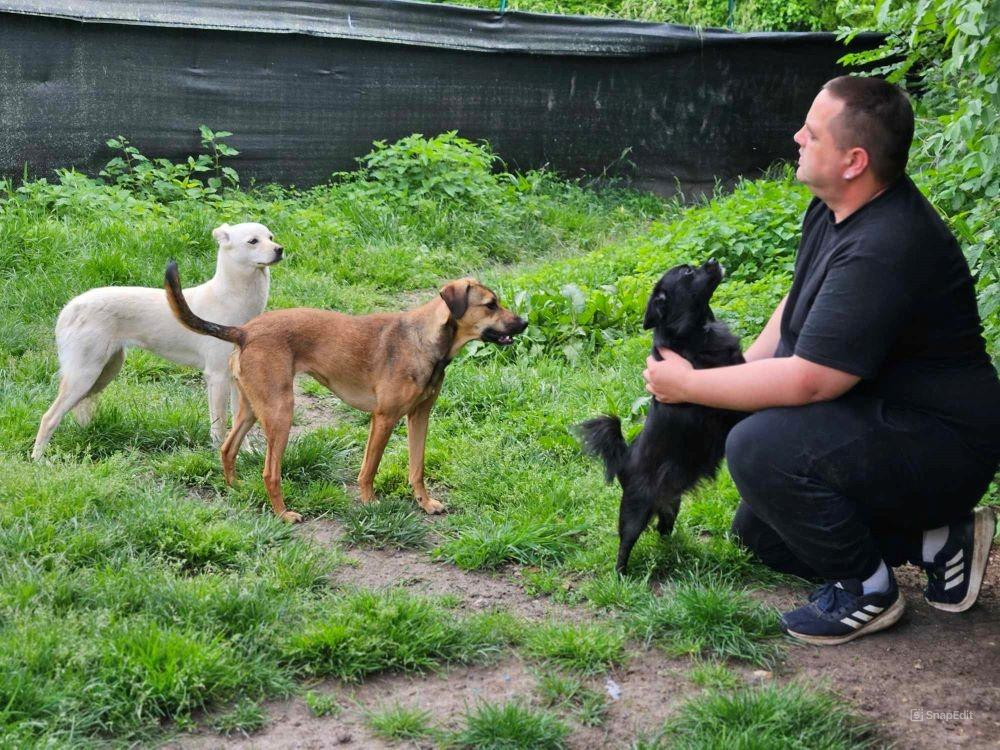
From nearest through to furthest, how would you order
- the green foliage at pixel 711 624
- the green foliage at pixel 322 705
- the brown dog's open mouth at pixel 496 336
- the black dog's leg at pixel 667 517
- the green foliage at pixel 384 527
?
the green foliage at pixel 322 705, the green foliage at pixel 711 624, the black dog's leg at pixel 667 517, the green foliage at pixel 384 527, the brown dog's open mouth at pixel 496 336

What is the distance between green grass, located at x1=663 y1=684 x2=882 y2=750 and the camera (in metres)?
2.98

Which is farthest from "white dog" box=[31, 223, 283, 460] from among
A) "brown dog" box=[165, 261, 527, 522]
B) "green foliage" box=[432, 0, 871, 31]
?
"green foliage" box=[432, 0, 871, 31]

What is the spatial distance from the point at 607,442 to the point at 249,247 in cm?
252

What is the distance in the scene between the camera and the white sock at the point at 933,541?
3609 mm

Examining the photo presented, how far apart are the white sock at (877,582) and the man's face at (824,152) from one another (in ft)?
4.22

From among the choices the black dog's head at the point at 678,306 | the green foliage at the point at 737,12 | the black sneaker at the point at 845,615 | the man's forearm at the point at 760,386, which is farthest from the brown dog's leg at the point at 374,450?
the green foliage at the point at 737,12

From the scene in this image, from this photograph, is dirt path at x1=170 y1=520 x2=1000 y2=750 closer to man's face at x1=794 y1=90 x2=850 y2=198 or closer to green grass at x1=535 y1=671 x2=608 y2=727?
green grass at x1=535 y1=671 x2=608 y2=727

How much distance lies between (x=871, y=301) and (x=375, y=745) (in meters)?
1.96

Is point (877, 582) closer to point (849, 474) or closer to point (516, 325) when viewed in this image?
point (849, 474)

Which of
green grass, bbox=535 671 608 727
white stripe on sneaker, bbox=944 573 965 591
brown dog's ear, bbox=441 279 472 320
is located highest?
brown dog's ear, bbox=441 279 472 320

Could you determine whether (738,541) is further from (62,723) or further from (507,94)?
(507,94)

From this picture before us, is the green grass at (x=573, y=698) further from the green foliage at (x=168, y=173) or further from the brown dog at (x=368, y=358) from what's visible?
the green foliage at (x=168, y=173)

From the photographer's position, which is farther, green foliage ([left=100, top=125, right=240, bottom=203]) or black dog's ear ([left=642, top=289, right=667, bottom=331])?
green foliage ([left=100, top=125, right=240, bottom=203])

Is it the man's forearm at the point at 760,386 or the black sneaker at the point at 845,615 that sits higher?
the man's forearm at the point at 760,386
